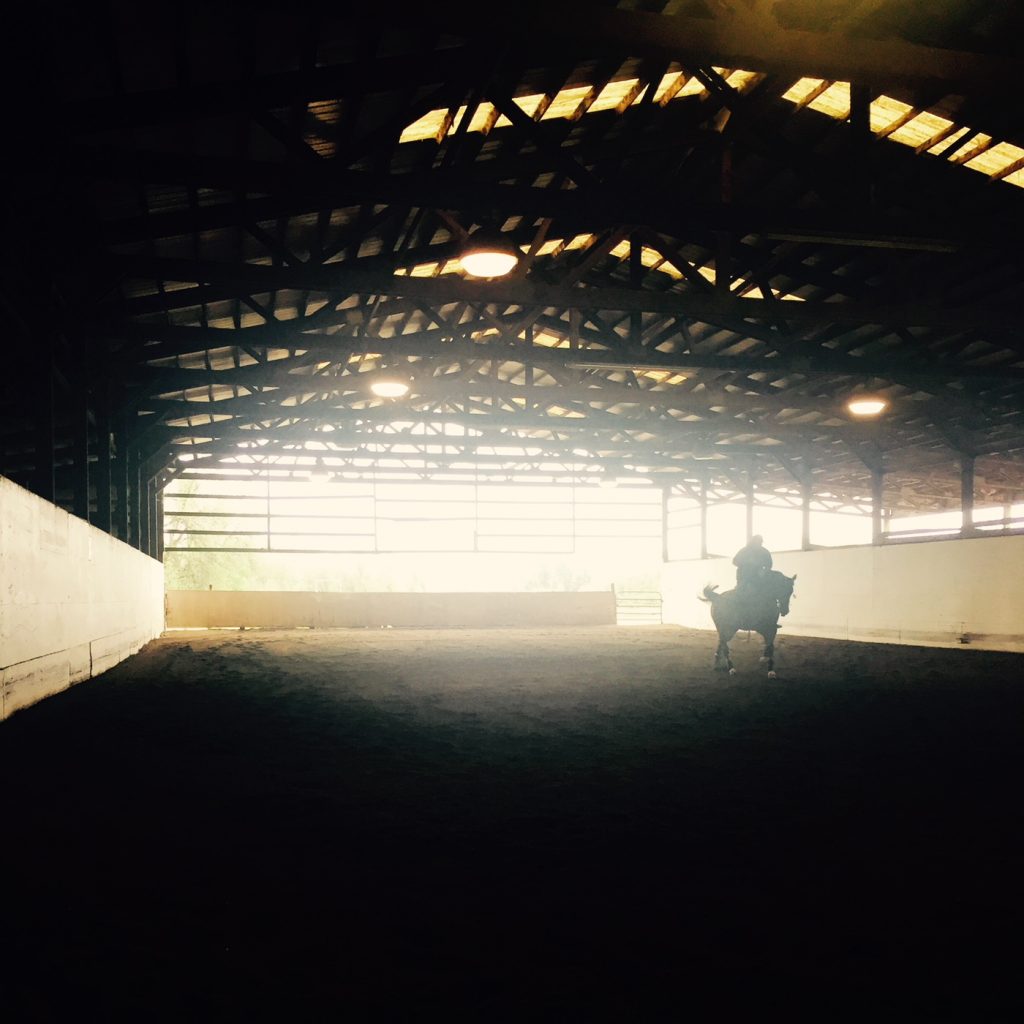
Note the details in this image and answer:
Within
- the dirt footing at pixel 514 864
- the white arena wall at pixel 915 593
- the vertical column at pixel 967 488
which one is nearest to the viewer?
the dirt footing at pixel 514 864

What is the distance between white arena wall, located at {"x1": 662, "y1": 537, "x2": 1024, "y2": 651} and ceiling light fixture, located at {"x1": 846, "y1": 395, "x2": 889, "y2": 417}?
11.7 ft

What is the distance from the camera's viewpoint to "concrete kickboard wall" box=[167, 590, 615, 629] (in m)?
26.6

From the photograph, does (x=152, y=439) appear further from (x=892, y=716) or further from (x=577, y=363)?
(x=892, y=716)

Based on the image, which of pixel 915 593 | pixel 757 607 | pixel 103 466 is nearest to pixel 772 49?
pixel 757 607

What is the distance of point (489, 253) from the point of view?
8148 millimetres

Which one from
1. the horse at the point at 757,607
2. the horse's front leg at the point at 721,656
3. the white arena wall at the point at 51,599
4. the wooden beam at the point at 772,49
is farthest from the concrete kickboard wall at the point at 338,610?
→ the wooden beam at the point at 772,49

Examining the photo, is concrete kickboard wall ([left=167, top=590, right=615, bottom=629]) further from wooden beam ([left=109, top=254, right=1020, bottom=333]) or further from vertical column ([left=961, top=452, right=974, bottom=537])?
wooden beam ([left=109, top=254, right=1020, bottom=333])

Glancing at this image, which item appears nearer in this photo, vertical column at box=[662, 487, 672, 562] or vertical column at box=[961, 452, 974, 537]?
vertical column at box=[961, 452, 974, 537]

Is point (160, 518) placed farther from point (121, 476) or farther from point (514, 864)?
point (514, 864)

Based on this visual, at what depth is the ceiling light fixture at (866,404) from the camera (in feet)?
45.4

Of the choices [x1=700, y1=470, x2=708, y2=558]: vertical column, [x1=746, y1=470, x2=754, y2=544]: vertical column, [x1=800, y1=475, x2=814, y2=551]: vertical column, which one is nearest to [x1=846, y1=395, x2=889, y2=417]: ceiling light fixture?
[x1=800, y1=475, x2=814, y2=551]: vertical column

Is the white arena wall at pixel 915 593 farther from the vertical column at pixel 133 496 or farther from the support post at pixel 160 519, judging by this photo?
the support post at pixel 160 519

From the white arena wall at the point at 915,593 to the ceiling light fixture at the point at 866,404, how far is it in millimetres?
3553

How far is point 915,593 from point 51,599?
1578 cm
